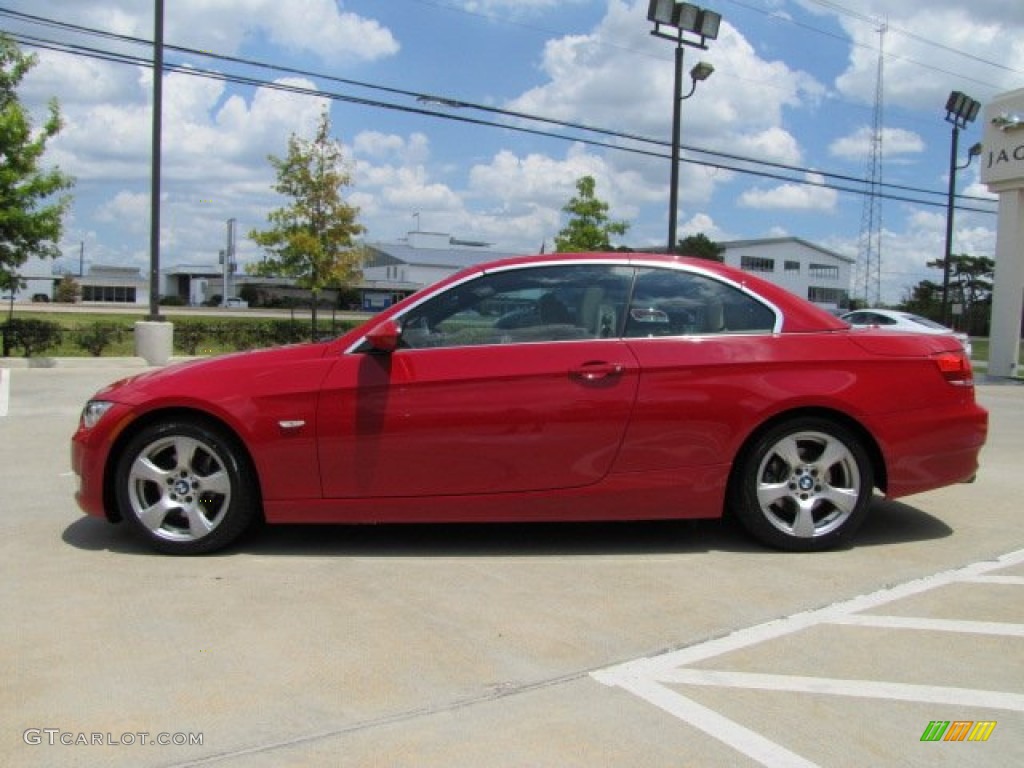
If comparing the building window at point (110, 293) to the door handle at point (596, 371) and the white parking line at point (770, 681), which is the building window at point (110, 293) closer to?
the door handle at point (596, 371)

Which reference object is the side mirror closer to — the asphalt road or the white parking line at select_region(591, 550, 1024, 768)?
the asphalt road

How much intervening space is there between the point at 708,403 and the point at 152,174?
633 inches

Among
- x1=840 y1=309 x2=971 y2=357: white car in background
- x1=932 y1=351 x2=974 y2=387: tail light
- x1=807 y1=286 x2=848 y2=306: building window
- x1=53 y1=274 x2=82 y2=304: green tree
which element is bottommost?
x1=932 y1=351 x2=974 y2=387: tail light

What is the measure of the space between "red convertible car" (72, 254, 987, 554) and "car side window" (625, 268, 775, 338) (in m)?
0.01

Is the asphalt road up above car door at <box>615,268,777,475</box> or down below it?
below

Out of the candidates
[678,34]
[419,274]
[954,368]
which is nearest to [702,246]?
[419,274]

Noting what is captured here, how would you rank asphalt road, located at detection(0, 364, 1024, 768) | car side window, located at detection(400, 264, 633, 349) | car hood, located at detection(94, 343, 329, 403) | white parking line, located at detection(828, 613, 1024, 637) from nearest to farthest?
asphalt road, located at detection(0, 364, 1024, 768)
white parking line, located at detection(828, 613, 1024, 637)
car hood, located at detection(94, 343, 329, 403)
car side window, located at detection(400, 264, 633, 349)

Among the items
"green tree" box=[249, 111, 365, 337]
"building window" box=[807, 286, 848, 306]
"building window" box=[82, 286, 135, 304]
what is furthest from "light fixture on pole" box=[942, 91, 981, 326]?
"building window" box=[82, 286, 135, 304]

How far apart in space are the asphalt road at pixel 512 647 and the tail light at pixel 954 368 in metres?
0.97

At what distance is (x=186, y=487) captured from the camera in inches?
190

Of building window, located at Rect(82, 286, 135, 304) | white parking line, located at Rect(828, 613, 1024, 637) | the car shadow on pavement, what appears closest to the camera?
white parking line, located at Rect(828, 613, 1024, 637)

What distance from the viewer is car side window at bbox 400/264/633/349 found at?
488cm

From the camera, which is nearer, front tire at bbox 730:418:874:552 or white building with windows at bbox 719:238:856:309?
front tire at bbox 730:418:874:552

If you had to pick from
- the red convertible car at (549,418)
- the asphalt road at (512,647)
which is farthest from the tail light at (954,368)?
the asphalt road at (512,647)
